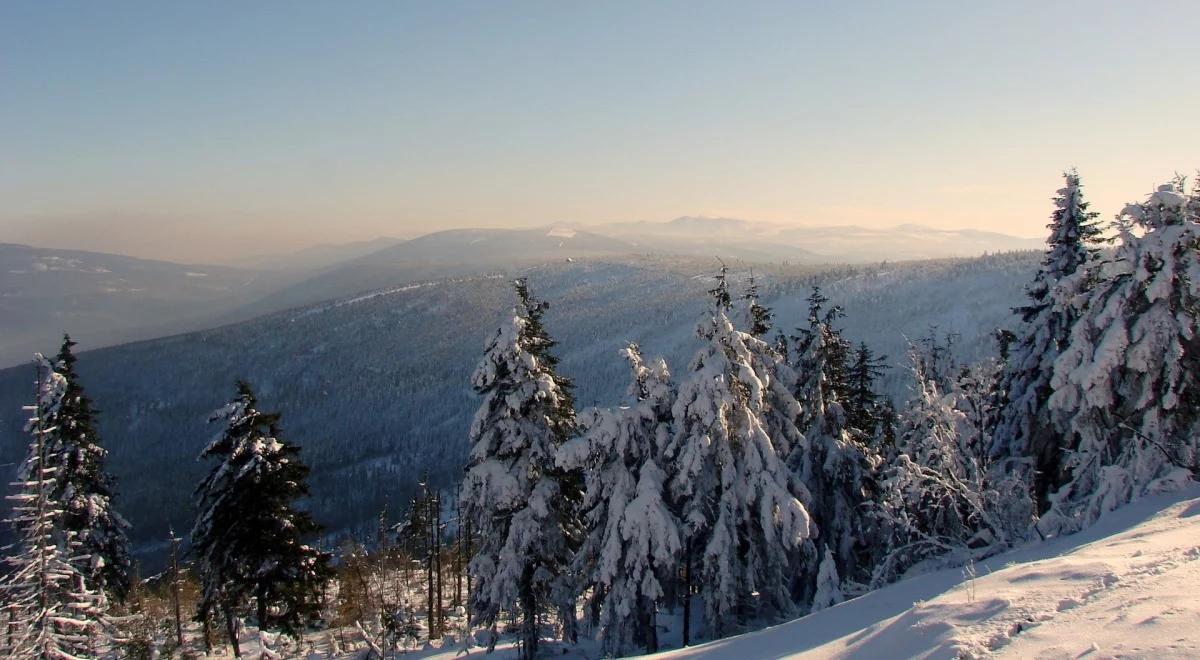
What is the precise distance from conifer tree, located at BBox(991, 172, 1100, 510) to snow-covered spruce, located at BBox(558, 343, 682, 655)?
11111 mm

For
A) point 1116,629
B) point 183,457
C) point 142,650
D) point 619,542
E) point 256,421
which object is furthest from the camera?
point 183,457

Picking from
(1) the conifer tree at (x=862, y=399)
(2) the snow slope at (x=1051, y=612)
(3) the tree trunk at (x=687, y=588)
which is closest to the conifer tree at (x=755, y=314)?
(1) the conifer tree at (x=862, y=399)

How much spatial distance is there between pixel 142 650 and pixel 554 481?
50.1ft

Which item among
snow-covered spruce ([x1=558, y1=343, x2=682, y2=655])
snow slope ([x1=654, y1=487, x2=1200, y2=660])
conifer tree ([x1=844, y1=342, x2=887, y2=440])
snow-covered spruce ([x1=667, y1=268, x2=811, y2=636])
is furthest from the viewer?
conifer tree ([x1=844, y1=342, x2=887, y2=440])

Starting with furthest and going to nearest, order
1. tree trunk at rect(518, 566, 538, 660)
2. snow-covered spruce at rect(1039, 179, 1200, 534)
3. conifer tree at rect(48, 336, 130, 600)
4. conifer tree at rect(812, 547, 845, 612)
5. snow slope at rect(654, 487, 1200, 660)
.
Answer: conifer tree at rect(48, 336, 130, 600) → tree trunk at rect(518, 566, 538, 660) → conifer tree at rect(812, 547, 845, 612) → snow-covered spruce at rect(1039, 179, 1200, 534) → snow slope at rect(654, 487, 1200, 660)

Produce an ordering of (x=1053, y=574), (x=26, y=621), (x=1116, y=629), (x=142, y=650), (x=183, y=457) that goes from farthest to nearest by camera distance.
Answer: (x=183, y=457) < (x=142, y=650) < (x=26, y=621) < (x=1053, y=574) < (x=1116, y=629)

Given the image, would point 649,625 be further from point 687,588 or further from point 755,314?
point 755,314

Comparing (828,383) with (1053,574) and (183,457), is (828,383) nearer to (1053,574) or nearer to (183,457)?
(1053,574)

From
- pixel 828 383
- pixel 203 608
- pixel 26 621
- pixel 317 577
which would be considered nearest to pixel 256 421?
pixel 317 577

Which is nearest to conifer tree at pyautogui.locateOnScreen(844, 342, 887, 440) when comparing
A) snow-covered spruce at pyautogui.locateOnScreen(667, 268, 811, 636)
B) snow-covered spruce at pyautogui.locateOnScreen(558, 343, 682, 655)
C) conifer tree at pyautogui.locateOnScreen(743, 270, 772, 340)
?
conifer tree at pyautogui.locateOnScreen(743, 270, 772, 340)

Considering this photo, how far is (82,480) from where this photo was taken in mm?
24406

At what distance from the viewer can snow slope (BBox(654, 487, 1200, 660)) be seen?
6004 millimetres

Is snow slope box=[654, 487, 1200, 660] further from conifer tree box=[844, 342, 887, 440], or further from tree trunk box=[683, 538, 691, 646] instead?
conifer tree box=[844, 342, 887, 440]

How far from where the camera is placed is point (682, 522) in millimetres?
18594
